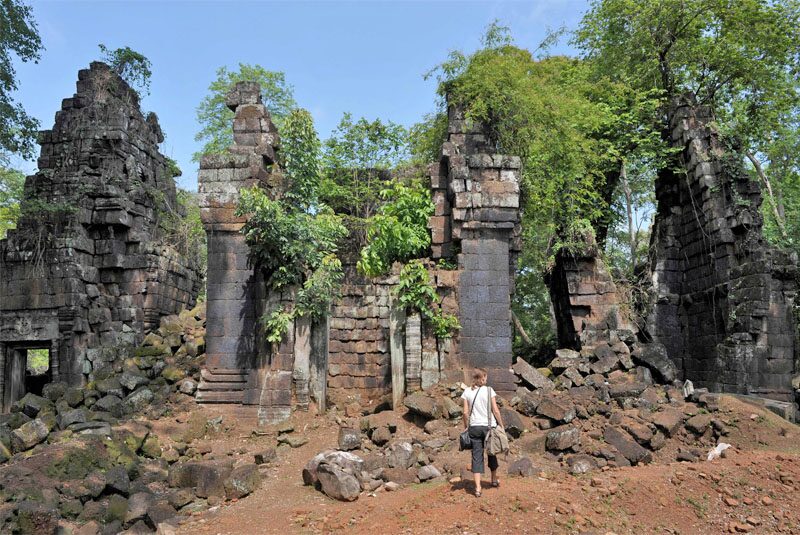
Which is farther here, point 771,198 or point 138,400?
point 771,198

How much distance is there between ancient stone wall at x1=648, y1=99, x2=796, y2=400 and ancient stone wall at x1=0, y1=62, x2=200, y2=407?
14.4 m

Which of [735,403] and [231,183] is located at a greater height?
[231,183]

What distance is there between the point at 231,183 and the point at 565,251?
8.36 meters

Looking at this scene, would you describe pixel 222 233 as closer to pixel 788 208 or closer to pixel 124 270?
pixel 124 270

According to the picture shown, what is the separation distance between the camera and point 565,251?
15.1 metres

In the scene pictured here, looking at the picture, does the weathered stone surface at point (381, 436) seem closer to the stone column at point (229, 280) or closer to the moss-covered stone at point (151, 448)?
the stone column at point (229, 280)

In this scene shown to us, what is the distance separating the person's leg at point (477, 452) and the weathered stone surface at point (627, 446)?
2.98 meters

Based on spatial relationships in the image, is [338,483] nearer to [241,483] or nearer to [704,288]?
[241,483]

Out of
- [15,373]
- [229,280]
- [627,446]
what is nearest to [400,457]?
[627,446]

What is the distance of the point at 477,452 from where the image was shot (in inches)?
269

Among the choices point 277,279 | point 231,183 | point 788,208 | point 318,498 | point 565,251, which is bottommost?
point 318,498

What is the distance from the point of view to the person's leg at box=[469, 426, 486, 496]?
6.74 m

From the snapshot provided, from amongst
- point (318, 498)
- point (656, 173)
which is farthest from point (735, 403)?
point (656, 173)

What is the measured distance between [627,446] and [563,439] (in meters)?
0.98
